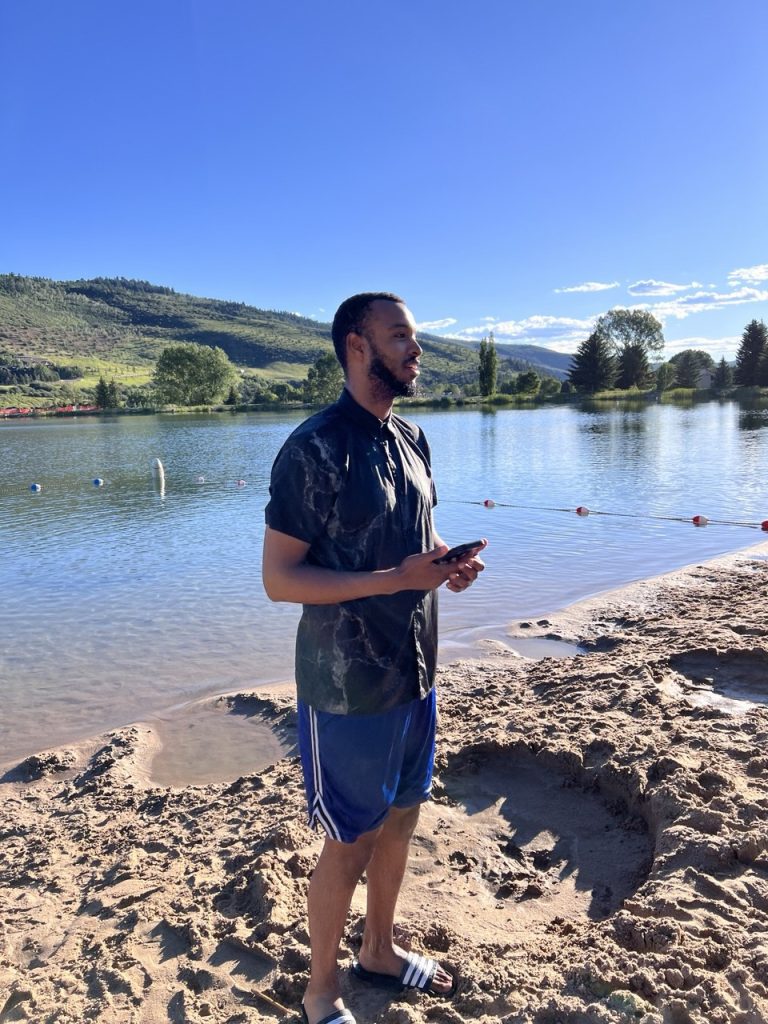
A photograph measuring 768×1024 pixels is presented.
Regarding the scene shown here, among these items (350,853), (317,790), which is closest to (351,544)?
(317,790)

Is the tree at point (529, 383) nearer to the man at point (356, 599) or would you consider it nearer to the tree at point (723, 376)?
the tree at point (723, 376)

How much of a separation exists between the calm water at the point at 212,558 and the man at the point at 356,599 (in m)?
4.19

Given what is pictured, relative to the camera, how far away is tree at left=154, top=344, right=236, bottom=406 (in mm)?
110562

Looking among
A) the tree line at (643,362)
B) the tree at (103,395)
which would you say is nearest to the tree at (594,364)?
the tree line at (643,362)

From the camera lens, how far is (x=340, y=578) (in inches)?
84.7

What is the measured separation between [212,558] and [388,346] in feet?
33.0

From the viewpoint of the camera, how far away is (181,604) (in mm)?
9211

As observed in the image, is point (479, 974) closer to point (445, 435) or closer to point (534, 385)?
point (445, 435)

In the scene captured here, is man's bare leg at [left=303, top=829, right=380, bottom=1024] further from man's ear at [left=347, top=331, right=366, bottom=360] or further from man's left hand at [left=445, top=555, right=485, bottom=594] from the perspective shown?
man's ear at [left=347, top=331, right=366, bottom=360]

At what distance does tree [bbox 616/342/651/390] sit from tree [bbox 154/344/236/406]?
206 ft

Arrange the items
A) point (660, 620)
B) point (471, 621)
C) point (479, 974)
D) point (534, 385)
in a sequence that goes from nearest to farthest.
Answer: point (479, 974)
point (660, 620)
point (471, 621)
point (534, 385)

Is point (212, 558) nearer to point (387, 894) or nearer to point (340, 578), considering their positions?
point (387, 894)

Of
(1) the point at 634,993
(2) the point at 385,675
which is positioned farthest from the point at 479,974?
(2) the point at 385,675

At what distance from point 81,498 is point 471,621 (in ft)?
49.0
